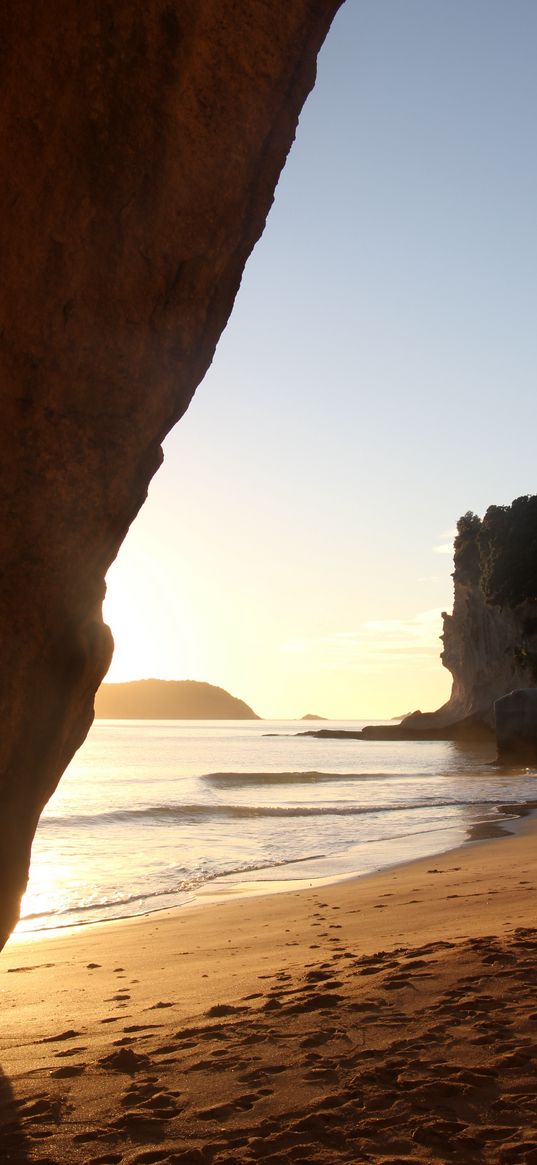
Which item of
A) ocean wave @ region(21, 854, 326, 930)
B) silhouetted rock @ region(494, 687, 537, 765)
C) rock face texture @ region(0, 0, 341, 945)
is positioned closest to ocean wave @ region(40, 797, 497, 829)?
ocean wave @ region(21, 854, 326, 930)

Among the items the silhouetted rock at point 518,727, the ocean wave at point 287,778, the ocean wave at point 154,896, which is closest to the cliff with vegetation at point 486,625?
the silhouetted rock at point 518,727

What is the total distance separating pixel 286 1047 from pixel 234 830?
15269 mm

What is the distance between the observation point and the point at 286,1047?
4336mm

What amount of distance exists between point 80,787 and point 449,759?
21018 mm

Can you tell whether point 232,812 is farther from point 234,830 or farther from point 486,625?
point 486,625

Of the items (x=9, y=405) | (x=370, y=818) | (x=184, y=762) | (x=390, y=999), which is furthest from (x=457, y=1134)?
(x=184, y=762)

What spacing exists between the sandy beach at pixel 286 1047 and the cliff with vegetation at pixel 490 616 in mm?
42112

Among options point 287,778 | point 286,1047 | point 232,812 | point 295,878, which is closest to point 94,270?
point 286,1047

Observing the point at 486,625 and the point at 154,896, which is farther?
the point at 486,625

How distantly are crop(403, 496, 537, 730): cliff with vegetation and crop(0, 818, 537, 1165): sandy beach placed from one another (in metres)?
42.1

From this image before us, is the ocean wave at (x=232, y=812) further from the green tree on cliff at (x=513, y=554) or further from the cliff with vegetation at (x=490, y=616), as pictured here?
the cliff with vegetation at (x=490, y=616)

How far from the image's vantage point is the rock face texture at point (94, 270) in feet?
14.3

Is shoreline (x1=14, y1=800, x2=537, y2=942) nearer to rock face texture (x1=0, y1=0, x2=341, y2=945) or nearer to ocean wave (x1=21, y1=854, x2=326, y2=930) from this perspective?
ocean wave (x1=21, y1=854, x2=326, y2=930)

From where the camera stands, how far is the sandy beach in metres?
3.38
